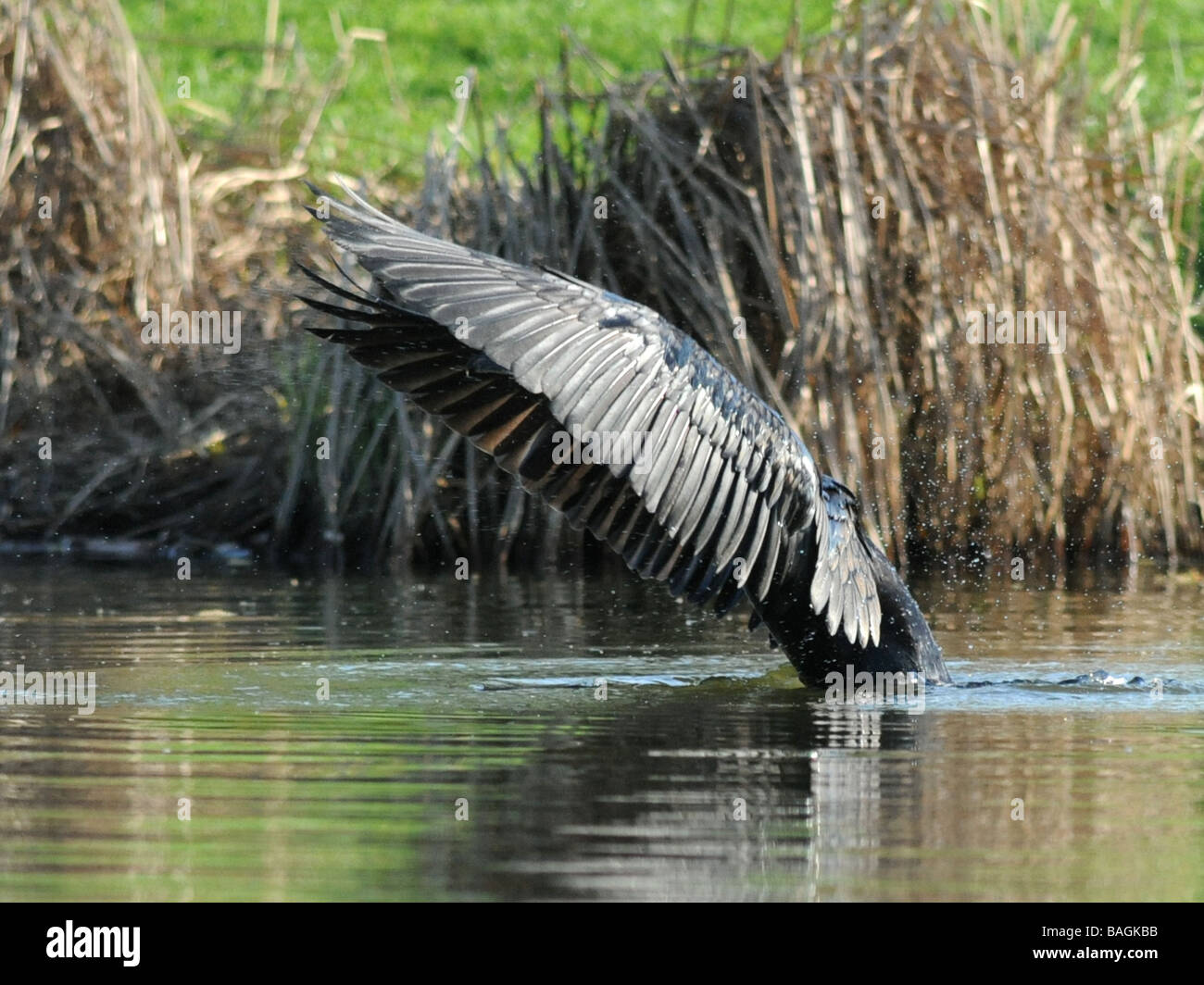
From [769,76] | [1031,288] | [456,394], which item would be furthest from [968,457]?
[456,394]

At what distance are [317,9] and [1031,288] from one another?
13.1 meters

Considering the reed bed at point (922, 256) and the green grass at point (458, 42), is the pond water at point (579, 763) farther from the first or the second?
the green grass at point (458, 42)

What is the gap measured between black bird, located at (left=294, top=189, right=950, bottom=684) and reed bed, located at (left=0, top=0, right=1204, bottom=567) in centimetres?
461

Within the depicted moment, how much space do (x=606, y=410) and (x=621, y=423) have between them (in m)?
0.08

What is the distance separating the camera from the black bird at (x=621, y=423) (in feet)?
20.3

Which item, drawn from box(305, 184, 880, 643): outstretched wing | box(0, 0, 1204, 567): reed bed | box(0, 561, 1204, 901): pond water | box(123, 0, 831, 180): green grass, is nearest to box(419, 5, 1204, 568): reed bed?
box(0, 0, 1204, 567): reed bed

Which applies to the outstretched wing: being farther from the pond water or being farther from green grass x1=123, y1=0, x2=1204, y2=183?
green grass x1=123, y1=0, x2=1204, y2=183

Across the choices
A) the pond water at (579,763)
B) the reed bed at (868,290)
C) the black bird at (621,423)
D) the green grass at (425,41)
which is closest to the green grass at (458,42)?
the green grass at (425,41)

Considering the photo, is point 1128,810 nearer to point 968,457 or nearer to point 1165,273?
point 968,457

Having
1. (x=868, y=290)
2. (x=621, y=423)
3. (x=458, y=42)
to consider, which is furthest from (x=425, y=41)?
(x=621, y=423)

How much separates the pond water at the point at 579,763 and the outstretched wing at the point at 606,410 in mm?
551

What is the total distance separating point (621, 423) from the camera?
6.30m

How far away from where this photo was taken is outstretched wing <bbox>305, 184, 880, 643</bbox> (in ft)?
20.3

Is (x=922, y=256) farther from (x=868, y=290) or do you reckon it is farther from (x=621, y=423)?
(x=621, y=423)
